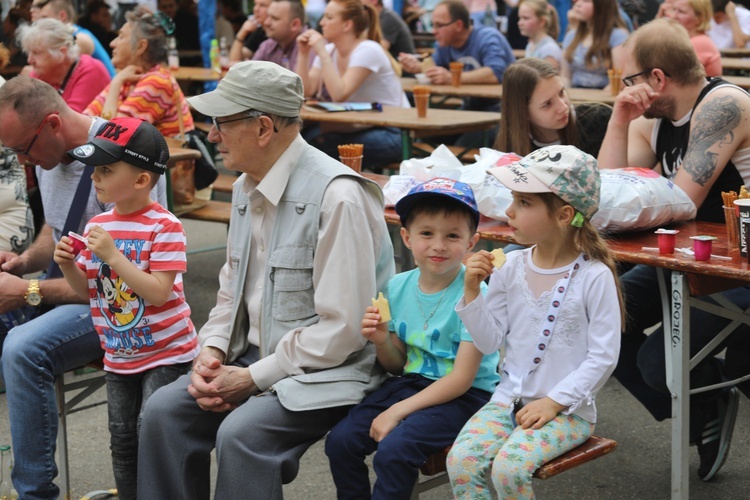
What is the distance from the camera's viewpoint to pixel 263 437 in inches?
109

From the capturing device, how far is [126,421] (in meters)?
3.34

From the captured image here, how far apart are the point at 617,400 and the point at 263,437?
7.32ft

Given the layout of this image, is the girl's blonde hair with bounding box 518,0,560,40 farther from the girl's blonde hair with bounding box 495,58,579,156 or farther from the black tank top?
the black tank top

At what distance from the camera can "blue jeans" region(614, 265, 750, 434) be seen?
3.47 m

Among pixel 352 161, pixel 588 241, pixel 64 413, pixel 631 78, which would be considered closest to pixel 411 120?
pixel 352 161

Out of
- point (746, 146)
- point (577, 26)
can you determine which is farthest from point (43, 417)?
point (577, 26)

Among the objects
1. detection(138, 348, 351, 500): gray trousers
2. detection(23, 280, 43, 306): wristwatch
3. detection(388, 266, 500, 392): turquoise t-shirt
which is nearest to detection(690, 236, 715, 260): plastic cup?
detection(388, 266, 500, 392): turquoise t-shirt

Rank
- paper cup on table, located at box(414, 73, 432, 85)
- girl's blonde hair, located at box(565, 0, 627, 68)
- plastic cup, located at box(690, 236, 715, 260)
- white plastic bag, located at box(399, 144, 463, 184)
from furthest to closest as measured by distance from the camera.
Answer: paper cup on table, located at box(414, 73, 432, 85) → girl's blonde hair, located at box(565, 0, 627, 68) → white plastic bag, located at box(399, 144, 463, 184) → plastic cup, located at box(690, 236, 715, 260)

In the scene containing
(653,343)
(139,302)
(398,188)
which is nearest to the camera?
(139,302)

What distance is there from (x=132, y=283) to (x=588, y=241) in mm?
1361

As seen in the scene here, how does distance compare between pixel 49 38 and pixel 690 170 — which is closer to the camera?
pixel 690 170

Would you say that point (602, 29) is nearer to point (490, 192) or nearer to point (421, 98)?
point (421, 98)

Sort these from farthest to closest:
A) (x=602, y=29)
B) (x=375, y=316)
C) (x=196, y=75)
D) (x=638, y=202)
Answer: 1. (x=196, y=75)
2. (x=602, y=29)
3. (x=638, y=202)
4. (x=375, y=316)

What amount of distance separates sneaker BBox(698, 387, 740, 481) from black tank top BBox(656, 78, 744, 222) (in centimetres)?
65
